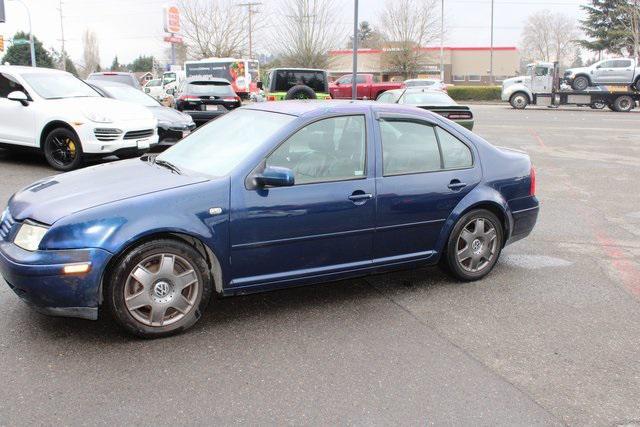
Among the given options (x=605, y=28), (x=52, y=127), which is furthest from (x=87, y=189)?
(x=605, y=28)

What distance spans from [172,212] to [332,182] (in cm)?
117

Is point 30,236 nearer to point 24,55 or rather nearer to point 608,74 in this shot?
point 608,74

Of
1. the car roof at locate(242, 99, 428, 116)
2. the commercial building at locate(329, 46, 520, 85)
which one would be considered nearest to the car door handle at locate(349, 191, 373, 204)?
the car roof at locate(242, 99, 428, 116)

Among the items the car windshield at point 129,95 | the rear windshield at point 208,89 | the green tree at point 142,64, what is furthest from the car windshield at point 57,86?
the green tree at point 142,64

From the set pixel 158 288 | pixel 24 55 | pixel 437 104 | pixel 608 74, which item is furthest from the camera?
pixel 24 55

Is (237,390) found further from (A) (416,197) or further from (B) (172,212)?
(A) (416,197)

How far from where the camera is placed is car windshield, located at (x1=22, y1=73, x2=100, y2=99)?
1037cm

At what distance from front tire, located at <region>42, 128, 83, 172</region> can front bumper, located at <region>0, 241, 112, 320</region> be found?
21.6 feet

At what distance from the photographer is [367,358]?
3.77m

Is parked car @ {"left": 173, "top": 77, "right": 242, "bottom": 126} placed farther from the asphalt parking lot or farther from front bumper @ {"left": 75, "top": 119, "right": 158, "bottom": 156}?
the asphalt parking lot

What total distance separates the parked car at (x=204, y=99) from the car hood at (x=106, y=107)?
545 centimetres

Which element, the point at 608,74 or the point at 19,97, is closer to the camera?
the point at 19,97

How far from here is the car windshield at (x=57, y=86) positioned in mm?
10367

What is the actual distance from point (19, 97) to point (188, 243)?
24.3 feet
